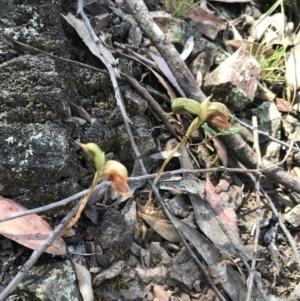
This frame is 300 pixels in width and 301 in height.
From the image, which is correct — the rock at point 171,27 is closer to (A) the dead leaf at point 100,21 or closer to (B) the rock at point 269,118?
(A) the dead leaf at point 100,21

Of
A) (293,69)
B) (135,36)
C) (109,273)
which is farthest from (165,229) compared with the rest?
(293,69)

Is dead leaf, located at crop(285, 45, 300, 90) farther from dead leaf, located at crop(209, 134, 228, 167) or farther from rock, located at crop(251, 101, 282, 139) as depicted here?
dead leaf, located at crop(209, 134, 228, 167)

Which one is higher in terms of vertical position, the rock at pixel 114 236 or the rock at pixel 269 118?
the rock at pixel 269 118

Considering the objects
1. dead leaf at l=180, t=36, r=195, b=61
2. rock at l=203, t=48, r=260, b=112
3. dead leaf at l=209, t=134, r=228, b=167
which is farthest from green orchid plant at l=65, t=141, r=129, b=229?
dead leaf at l=180, t=36, r=195, b=61

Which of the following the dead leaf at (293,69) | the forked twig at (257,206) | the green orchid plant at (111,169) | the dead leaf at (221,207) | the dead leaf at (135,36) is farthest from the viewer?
the dead leaf at (293,69)

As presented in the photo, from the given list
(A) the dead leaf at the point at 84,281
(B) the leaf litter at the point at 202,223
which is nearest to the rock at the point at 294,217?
(B) the leaf litter at the point at 202,223

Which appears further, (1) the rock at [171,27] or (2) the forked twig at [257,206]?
(1) the rock at [171,27]

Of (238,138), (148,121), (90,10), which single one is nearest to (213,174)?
(238,138)
